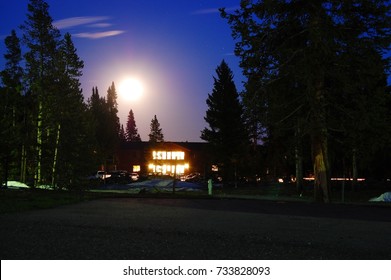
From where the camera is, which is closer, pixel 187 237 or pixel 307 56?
pixel 187 237

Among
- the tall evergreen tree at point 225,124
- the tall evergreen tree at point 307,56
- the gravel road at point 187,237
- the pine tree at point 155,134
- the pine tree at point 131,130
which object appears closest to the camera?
the gravel road at point 187,237

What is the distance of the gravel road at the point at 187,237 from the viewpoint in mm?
7582

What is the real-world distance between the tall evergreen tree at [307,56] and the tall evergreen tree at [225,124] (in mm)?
32806

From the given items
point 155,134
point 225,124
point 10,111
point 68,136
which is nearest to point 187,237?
point 68,136

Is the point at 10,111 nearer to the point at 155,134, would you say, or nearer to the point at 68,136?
the point at 68,136

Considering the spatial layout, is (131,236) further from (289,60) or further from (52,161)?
(52,161)

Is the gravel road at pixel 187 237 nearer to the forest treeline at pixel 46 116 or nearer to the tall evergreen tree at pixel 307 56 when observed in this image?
the tall evergreen tree at pixel 307 56

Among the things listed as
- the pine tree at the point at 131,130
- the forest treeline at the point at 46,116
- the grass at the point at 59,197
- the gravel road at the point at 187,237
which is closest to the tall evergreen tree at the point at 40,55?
the forest treeline at the point at 46,116

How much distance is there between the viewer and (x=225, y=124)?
62.2 meters

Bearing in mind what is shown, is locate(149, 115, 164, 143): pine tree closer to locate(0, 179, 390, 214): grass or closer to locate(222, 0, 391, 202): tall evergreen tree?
locate(0, 179, 390, 214): grass

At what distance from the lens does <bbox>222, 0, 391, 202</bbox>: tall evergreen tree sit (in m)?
23.3

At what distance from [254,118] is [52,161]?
59.6 ft

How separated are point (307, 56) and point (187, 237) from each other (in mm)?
16612

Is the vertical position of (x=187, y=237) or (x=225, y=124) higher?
(x=225, y=124)
